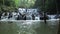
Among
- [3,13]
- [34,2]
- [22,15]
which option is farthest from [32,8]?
[3,13]

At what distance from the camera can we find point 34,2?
8078 mm

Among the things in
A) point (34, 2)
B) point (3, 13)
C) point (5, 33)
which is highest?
point (34, 2)

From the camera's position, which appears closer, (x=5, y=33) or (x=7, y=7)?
(x=5, y=33)

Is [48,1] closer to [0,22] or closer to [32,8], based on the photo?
[32,8]

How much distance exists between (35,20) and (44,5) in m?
1.25

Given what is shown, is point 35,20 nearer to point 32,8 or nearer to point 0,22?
point 32,8

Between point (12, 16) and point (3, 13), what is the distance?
0.85 m

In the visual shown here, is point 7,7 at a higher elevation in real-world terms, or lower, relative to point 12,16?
higher

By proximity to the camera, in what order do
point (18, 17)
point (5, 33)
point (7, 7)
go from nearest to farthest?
point (5, 33) < point (7, 7) < point (18, 17)

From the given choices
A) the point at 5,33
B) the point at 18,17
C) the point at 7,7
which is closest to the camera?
the point at 5,33

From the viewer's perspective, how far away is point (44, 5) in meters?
8.01

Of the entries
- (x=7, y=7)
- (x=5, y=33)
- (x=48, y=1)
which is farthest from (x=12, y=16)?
(x=5, y=33)

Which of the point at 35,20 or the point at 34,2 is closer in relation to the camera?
the point at 34,2

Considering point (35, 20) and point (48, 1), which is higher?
point (48, 1)
